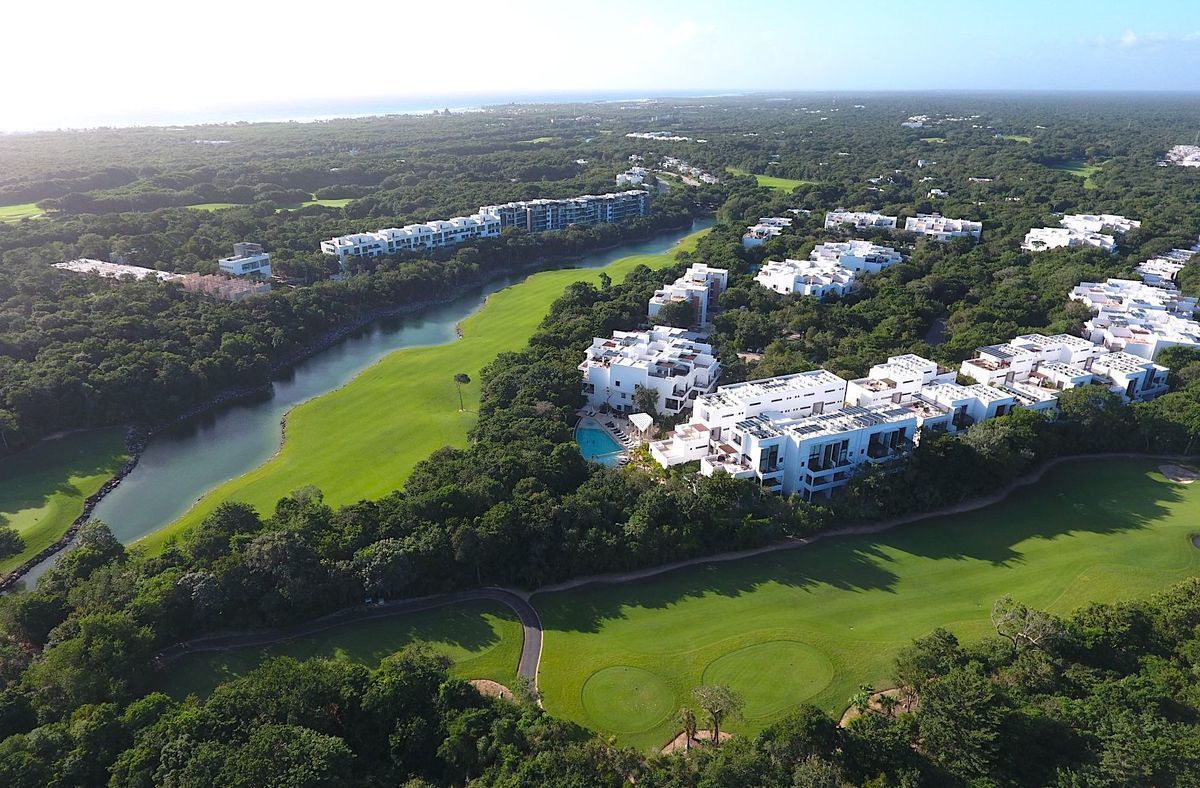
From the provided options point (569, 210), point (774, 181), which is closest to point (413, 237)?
point (569, 210)

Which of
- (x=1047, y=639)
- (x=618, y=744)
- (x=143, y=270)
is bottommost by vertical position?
(x=618, y=744)

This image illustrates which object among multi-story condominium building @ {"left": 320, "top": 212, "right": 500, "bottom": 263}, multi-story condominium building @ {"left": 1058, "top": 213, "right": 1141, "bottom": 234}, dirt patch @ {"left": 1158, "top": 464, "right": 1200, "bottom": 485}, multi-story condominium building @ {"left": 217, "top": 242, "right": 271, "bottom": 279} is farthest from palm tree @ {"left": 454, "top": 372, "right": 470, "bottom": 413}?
multi-story condominium building @ {"left": 1058, "top": 213, "right": 1141, "bottom": 234}

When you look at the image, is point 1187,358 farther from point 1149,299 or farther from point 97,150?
point 97,150

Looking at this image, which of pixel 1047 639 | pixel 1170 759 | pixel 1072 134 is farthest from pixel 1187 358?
pixel 1072 134

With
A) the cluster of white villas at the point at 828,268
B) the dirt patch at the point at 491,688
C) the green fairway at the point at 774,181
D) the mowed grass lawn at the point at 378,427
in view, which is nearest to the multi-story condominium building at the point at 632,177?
the green fairway at the point at 774,181

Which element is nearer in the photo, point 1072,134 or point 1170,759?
point 1170,759

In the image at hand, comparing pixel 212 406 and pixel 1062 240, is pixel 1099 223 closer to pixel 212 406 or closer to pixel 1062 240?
pixel 1062 240

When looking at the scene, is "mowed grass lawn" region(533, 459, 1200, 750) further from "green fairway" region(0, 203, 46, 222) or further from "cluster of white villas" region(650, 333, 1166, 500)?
"green fairway" region(0, 203, 46, 222)
